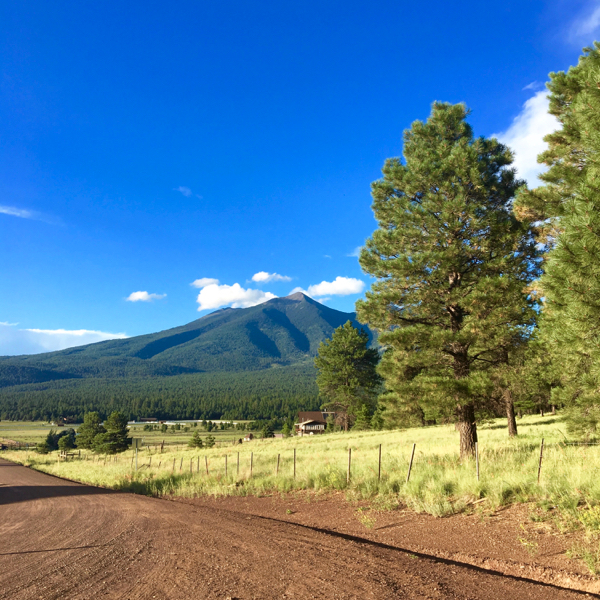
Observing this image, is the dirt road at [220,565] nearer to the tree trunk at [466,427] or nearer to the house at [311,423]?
the tree trunk at [466,427]

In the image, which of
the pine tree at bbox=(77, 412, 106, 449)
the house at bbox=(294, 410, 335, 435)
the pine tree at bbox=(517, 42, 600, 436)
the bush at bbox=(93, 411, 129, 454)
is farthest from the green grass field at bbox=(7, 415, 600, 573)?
the house at bbox=(294, 410, 335, 435)

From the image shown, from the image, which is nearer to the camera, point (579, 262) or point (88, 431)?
point (579, 262)

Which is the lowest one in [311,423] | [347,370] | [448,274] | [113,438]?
[311,423]

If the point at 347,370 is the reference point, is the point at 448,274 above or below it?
above

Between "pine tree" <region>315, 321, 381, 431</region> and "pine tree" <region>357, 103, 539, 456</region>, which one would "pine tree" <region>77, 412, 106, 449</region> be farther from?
"pine tree" <region>357, 103, 539, 456</region>

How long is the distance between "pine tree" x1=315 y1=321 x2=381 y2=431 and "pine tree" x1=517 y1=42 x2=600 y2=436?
1452 inches

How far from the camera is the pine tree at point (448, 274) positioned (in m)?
12.7

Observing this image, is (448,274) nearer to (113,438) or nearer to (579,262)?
(579,262)

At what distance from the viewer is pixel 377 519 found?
9727 mm

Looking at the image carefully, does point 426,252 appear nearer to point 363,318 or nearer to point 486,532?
point 363,318

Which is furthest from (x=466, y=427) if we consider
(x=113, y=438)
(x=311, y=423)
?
(x=311, y=423)

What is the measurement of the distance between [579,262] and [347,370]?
4219 cm

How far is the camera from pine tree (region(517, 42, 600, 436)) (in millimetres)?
7402

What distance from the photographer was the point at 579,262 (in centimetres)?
751
